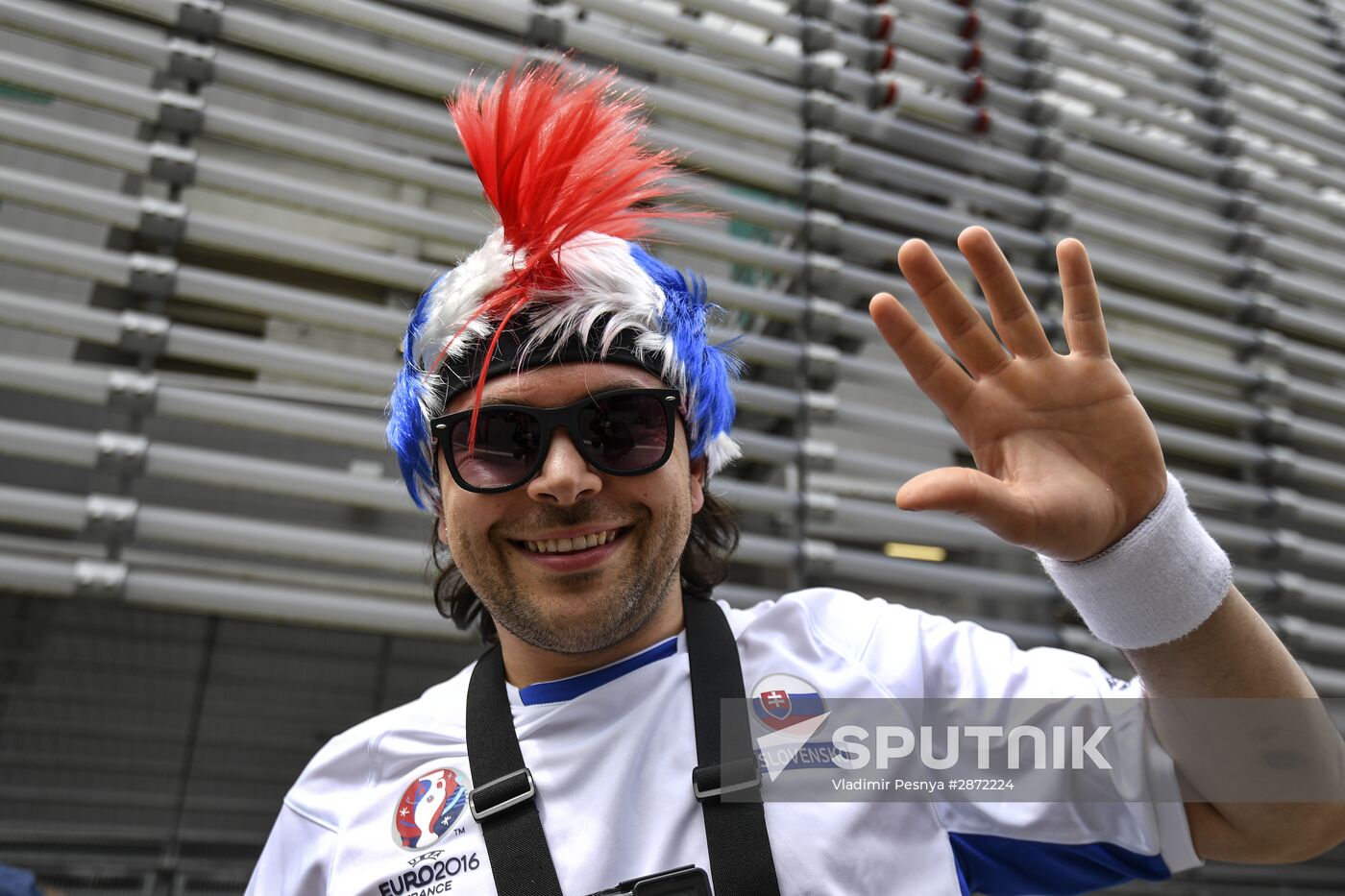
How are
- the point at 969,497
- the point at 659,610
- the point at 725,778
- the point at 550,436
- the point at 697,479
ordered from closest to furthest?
the point at 969,497
the point at 725,778
the point at 550,436
the point at 659,610
the point at 697,479

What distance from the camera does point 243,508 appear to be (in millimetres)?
2627

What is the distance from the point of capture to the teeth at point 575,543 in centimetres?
179

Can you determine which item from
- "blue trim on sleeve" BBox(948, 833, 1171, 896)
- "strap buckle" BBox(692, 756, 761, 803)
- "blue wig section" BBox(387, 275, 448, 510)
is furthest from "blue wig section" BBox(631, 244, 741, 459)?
"blue trim on sleeve" BBox(948, 833, 1171, 896)

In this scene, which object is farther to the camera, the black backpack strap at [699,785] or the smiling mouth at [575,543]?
the smiling mouth at [575,543]

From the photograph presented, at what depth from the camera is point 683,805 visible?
1.68 m

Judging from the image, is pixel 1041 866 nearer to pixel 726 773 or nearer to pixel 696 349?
pixel 726 773

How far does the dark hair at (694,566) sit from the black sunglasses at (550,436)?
1.67 ft

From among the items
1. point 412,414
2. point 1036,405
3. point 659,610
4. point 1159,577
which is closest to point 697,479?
point 659,610

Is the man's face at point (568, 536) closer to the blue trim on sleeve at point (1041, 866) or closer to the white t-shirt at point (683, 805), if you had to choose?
the white t-shirt at point (683, 805)

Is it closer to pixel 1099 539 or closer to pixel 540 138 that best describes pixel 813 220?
pixel 540 138

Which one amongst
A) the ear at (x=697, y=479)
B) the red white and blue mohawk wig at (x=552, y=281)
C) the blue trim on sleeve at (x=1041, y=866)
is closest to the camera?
the blue trim on sleeve at (x=1041, y=866)

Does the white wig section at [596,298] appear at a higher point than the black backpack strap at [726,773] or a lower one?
higher

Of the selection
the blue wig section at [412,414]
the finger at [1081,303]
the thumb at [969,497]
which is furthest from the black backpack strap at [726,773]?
the finger at [1081,303]

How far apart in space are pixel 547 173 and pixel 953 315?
2.95 ft
